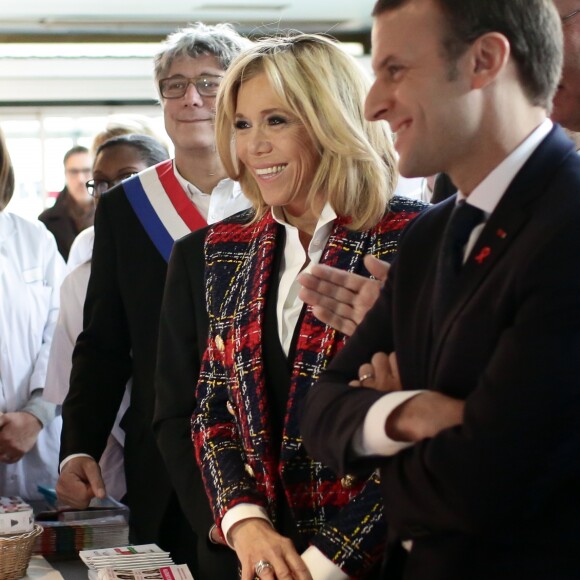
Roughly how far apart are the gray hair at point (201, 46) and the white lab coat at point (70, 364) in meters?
0.70

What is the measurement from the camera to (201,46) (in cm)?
276

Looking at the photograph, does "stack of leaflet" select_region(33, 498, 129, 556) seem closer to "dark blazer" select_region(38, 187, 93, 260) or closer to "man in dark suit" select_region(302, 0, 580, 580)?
"man in dark suit" select_region(302, 0, 580, 580)

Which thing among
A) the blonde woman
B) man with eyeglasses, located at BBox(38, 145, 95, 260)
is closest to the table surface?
the blonde woman

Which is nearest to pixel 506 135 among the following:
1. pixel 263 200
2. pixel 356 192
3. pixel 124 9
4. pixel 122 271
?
pixel 356 192

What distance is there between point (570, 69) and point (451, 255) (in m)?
0.79

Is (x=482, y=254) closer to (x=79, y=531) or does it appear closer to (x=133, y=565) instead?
(x=133, y=565)

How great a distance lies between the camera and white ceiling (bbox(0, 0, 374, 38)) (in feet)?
29.6

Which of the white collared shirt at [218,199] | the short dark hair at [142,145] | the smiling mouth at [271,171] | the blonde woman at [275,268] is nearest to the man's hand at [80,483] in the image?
the blonde woman at [275,268]

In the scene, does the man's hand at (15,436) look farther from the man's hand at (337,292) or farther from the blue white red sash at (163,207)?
the man's hand at (337,292)

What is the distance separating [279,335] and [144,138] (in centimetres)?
182

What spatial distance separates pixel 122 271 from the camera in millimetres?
2654

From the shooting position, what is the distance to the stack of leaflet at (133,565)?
6.81 feet

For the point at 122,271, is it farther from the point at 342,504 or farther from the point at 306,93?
the point at 342,504

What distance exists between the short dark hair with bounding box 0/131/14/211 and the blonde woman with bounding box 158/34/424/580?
1315 millimetres
